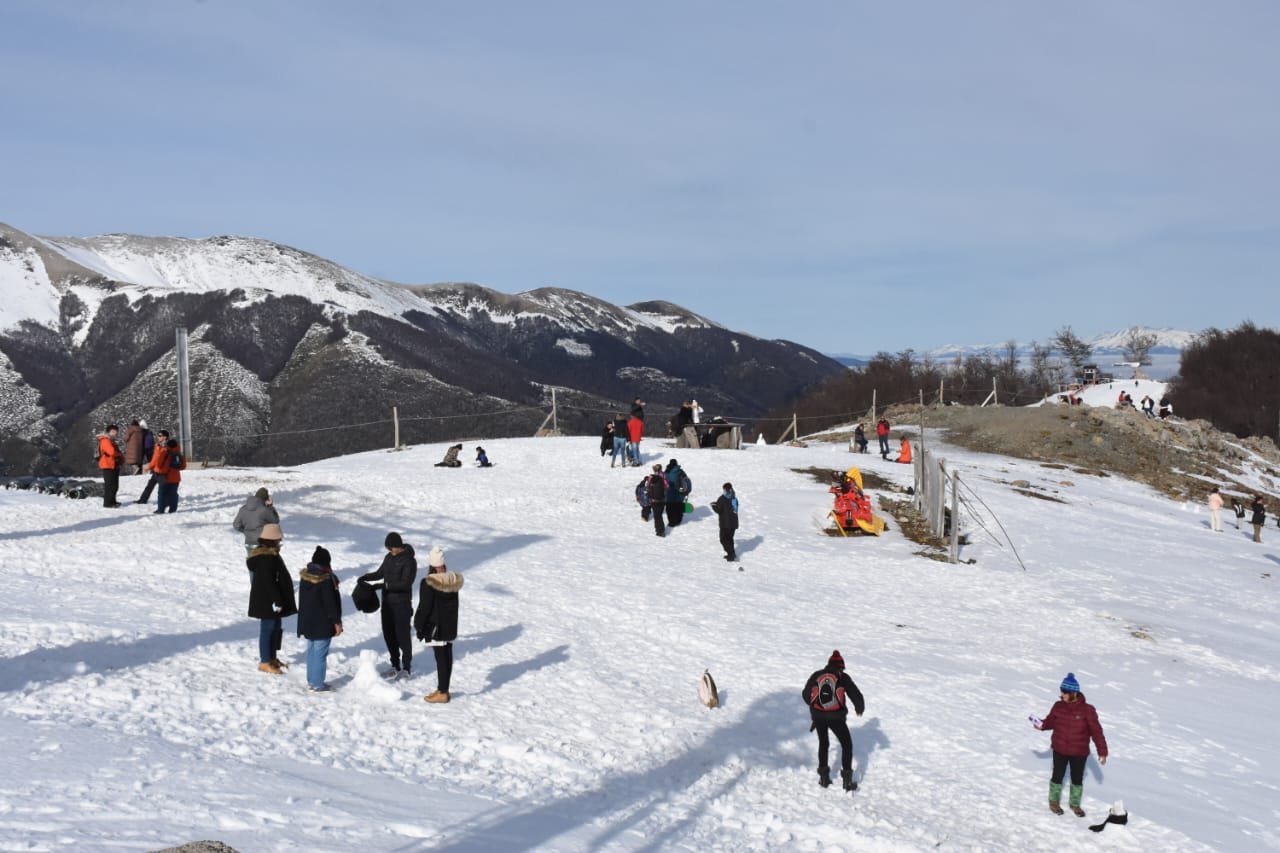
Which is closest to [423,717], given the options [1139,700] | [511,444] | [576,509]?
[1139,700]

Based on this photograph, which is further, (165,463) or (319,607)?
(165,463)

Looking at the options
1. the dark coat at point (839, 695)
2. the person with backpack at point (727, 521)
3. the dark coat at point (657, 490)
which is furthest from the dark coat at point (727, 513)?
the dark coat at point (839, 695)

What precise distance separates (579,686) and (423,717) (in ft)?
8.27

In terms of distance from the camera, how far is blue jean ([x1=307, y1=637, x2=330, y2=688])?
424 inches

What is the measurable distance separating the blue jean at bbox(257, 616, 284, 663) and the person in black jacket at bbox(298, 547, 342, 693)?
84cm

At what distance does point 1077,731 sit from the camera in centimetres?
1018

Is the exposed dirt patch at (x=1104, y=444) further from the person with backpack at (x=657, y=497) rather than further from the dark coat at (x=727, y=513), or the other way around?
the dark coat at (x=727, y=513)

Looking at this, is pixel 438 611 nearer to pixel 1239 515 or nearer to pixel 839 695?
pixel 839 695

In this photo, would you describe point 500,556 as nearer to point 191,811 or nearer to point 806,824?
point 806,824

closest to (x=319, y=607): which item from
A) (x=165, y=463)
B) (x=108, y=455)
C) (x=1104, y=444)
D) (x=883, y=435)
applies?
(x=165, y=463)

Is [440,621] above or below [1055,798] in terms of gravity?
above

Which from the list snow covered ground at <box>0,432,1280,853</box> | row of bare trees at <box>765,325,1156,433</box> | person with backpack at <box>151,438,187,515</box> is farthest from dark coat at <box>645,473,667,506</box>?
row of bare trees at <box>765,325,1156,433</box>

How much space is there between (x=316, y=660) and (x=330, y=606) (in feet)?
2.25

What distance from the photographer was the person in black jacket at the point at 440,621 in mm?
11070
